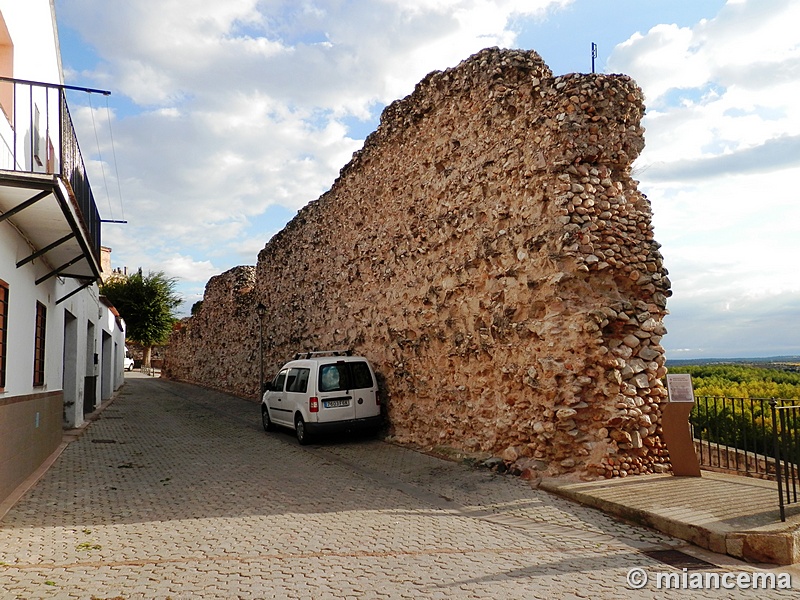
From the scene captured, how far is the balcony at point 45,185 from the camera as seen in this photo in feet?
22.6

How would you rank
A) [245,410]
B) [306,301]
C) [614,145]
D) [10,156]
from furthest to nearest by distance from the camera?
[245,410], [306,301], [614,145], [10,156]

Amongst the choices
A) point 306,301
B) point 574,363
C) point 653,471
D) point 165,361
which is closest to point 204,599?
point 574,363

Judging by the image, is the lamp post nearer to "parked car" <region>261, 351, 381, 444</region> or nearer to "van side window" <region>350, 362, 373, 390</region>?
"parked car" <region>261, 351, 381, 444</region>

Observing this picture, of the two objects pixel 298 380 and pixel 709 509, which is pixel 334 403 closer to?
pixel 298 380

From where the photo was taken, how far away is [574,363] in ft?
28.6

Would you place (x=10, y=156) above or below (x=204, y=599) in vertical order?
above

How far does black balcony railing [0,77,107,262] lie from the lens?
24.3 feet

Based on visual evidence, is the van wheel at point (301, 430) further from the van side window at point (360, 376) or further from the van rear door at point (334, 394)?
the van side window at point (360, 376)

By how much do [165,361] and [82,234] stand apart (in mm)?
31205

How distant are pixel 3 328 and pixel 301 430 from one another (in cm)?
624

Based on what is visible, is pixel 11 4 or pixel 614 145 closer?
pixel 11 4

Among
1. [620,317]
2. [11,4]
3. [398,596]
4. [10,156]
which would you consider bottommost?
[398,596]

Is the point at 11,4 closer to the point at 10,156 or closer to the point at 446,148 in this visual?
the point at 10,156

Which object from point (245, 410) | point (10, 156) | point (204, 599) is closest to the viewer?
point (204, 599)
